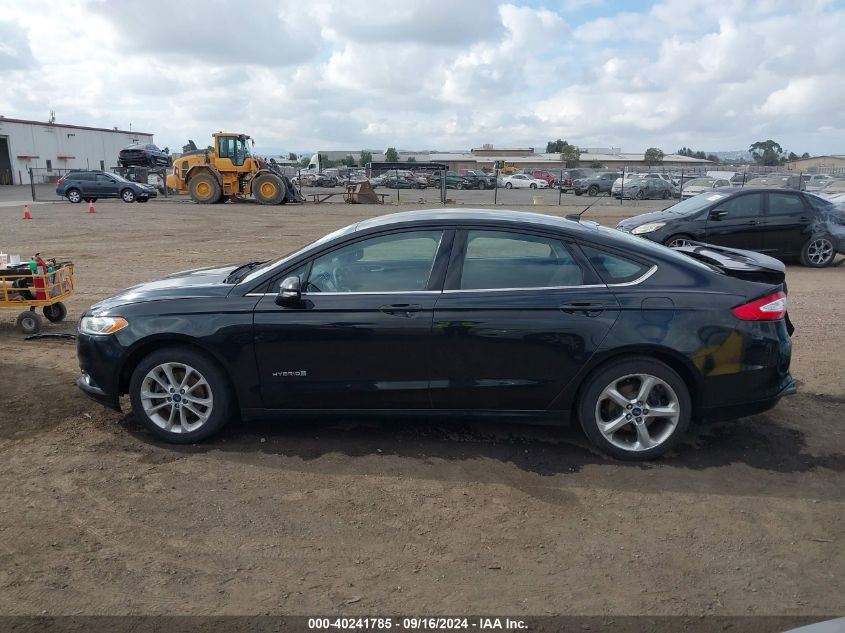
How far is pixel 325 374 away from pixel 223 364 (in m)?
0.69

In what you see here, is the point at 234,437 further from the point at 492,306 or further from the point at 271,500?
the point at 492,306

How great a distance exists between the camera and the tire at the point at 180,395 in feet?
15.0

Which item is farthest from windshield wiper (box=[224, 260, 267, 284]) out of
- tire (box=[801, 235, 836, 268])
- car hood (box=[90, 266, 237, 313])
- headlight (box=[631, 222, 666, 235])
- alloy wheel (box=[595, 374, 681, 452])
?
tire (box=[801, 235, 836, 268])

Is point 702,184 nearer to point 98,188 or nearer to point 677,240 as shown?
point 677,240

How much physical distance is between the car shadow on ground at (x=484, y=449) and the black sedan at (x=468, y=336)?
0.20 m

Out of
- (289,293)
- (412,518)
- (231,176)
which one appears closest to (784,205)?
(289,293)

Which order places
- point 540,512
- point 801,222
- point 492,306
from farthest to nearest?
point 801,222 < point 492,306 < point 540,512

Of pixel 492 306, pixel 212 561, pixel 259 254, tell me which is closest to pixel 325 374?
pixel 492 306

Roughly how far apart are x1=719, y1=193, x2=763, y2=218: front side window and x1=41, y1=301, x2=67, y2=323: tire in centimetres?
1057

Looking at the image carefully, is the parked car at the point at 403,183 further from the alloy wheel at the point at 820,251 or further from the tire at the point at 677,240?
the alloy wheel at the point at 820,251

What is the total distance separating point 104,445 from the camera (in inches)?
185

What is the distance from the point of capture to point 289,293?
173 inches

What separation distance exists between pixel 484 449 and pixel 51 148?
71476 mm

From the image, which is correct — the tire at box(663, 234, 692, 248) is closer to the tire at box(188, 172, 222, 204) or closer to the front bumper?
the front bumper
